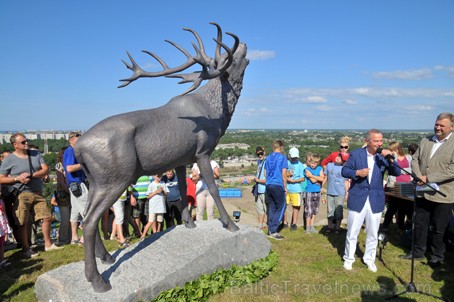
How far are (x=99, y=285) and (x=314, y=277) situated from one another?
9.31 ft

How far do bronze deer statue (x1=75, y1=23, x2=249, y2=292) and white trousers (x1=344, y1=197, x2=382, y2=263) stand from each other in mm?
1698

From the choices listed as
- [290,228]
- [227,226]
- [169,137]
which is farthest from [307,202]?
[169,137]

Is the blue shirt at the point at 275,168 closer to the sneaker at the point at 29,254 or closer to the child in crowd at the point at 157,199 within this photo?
the child in crowd at the point at 157,199

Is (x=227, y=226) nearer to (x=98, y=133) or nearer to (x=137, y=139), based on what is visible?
(x=137, y=139)

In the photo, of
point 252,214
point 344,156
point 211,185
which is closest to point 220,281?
point 211,185

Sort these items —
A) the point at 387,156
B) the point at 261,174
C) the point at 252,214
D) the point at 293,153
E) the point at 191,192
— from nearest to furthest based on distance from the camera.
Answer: the point at 387,156 < the point at 261,174 < the point at 191,192 < the point at 293,153 < the point at 252,214

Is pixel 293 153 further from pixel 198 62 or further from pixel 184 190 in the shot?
pixel 198 62

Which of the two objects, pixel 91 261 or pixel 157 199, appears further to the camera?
pixel 157 199

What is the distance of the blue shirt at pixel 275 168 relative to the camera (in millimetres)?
5980

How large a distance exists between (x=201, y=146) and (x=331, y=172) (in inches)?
139

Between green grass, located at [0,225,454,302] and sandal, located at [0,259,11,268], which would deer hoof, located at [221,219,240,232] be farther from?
sandal, located at [0,259,11,268]

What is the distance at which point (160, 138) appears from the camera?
3502mm

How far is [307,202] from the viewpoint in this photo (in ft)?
21.6

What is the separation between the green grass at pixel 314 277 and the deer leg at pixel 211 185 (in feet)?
2.73
